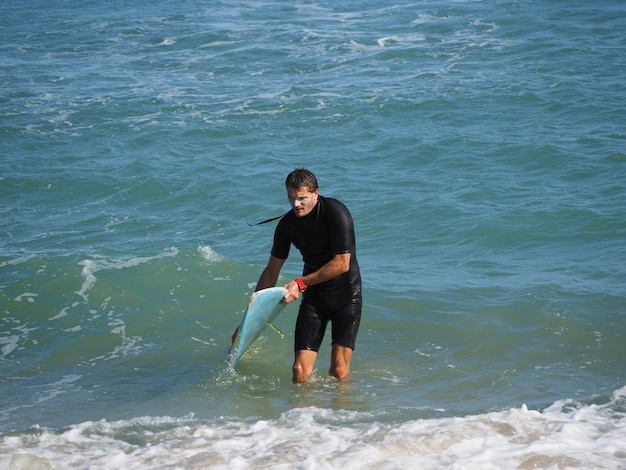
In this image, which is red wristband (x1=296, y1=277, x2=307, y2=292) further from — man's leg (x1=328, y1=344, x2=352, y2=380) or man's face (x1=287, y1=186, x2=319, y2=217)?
man's leg (x1=328, y1=344, x2=352, y2=380)

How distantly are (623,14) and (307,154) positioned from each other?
42.9ft

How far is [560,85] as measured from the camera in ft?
60.0

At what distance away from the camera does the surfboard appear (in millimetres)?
6348

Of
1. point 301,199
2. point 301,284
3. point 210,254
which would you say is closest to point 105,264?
point 210,254

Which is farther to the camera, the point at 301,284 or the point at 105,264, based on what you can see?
the point at 105,264

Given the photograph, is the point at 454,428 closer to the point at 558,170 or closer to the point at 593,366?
the point at 593,366

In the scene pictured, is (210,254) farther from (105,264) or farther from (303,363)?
Result: (303,363)

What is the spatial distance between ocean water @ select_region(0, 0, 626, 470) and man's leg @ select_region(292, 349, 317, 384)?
0.17 m

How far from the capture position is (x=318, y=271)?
6312mm

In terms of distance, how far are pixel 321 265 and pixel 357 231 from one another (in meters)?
5.58

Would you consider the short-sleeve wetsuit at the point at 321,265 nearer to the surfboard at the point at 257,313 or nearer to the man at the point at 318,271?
the man at the point at 318,271

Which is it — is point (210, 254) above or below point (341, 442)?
below

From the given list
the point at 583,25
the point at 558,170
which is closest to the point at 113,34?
the point at 583,25

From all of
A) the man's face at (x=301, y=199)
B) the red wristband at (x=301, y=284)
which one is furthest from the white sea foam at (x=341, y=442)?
the man's face at (x=301, y=199)
